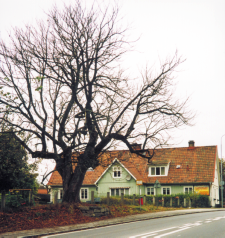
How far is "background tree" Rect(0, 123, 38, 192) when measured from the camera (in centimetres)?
1846

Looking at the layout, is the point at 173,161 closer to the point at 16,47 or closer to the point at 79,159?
the point at 79,159

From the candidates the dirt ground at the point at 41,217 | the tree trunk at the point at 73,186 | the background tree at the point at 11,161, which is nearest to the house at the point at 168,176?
the background tree at the point at 11,161

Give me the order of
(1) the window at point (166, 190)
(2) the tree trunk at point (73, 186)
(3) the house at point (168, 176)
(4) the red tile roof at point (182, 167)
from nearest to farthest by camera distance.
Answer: (2) the tree trunk at point (73, 186) < (3) the house at point (168, 176) < (4) the red tile roof at point (182, 167) < (1) the window at point (166, 190)

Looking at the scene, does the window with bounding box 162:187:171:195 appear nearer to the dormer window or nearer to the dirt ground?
the dormer window

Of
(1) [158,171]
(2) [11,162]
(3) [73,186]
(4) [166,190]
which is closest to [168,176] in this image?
(1) [158,171]

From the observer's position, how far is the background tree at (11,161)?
1846 centimetres

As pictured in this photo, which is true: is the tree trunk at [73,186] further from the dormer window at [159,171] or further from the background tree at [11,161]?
the dormer window at [159,171]

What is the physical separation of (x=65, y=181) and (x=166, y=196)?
848 inches

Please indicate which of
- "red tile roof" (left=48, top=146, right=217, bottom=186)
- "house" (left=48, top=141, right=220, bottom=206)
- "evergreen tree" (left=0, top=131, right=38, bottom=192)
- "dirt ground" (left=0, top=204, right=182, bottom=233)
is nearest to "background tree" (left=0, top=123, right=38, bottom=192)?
"evergreen tree" (left=0, top=131, right=38, bottom=192)

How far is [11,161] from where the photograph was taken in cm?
2000

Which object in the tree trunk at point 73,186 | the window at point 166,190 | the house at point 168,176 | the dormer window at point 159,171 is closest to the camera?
the tree trunk at point 73,186

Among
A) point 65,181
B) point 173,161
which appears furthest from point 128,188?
point 65,181

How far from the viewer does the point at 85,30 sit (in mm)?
→ 18422

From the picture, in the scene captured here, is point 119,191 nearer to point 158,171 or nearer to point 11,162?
point 158,171
